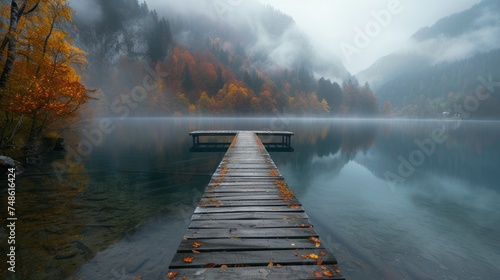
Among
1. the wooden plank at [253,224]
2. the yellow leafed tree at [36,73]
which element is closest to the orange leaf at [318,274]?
the wooden plank at [253,224]

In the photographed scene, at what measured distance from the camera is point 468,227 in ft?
32.9

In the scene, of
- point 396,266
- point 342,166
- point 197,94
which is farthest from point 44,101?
point 197,94

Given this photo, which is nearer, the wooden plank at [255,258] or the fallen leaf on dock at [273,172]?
the wooden plank at [255,258]

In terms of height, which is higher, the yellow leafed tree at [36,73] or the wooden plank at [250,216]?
the yellow leafed tree at [36,73]

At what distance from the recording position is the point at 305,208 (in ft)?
37.0

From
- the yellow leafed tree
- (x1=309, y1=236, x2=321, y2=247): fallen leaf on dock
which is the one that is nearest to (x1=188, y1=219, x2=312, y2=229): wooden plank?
(x1=309, y1=236, x2=321, y2=247): fallen leaf on dock

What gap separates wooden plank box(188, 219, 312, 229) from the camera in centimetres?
508

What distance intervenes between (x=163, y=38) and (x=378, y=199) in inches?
5469

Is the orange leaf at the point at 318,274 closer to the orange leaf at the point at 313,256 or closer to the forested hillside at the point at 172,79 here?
the orange leaf at the point at 313,256

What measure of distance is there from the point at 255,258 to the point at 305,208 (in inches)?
312

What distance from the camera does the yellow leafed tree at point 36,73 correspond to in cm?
1598

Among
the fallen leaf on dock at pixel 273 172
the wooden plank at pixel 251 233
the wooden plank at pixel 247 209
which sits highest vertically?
the fallen leaf on dock at pixel 273 172

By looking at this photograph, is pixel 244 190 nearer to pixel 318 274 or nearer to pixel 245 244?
pixel 245 244

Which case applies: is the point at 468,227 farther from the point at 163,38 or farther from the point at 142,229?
the point at 163,38
